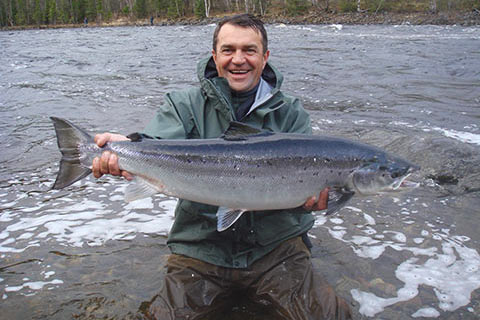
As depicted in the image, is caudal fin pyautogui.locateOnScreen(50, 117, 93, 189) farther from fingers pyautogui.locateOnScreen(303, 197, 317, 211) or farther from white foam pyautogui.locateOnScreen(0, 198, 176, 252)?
fingers pyautogui.locateOnScreen(303, 197, 317, 211)

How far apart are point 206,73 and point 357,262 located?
2.26 metres

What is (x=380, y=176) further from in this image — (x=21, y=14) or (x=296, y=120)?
(x=21, y=14)

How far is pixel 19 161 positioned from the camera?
6688 millimetres

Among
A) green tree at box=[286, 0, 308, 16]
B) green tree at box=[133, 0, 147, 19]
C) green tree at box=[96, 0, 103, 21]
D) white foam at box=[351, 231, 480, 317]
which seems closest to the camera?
white foam at box=[351, 231, 480, 317]

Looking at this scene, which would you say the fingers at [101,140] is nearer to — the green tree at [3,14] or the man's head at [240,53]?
the man's head at [240,53]

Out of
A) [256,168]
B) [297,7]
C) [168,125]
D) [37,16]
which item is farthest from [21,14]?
[256,168]

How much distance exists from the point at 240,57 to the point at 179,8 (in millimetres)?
80907

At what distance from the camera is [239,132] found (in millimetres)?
3092

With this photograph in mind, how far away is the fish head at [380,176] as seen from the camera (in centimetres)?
311

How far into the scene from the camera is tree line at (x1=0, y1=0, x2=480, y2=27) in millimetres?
53531

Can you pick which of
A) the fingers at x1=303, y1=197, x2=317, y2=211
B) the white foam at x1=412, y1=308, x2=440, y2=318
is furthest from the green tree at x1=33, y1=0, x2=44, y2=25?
the white foam at x1=412, y1=308, x2=440, y2=318

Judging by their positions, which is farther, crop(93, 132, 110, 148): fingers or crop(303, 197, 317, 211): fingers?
crop(93, 132, 110, 148): fingers

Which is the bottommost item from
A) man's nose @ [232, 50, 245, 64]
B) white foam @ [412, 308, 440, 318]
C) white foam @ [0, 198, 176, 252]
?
white foam @ [412, 308, 440, 318]

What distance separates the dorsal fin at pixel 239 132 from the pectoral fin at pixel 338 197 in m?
0.70
